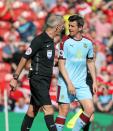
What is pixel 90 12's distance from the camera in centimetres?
1853

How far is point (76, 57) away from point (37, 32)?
25.5ft

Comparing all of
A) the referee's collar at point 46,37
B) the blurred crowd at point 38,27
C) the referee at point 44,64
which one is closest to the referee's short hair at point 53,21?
the referee at point 44,64

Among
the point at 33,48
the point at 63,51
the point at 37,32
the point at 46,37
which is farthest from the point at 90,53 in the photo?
the point at 37,32

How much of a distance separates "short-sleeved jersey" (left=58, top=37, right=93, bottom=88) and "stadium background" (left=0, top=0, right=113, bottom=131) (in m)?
3.24

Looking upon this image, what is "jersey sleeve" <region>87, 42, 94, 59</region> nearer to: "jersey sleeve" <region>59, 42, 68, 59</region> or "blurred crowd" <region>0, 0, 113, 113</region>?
"jersey sleeve" <region>59, 42, 68, 59</region>

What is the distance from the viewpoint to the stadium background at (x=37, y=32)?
14109mm

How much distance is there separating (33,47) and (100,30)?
338 inches

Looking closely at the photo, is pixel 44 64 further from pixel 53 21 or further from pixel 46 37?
pixel 53 21

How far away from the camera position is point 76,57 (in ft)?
33.8

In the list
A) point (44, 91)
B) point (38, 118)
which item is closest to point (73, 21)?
point (44, 91)

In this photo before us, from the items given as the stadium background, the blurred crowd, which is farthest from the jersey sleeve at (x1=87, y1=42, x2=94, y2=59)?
the blurred crowd

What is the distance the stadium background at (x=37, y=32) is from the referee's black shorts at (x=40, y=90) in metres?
3.28

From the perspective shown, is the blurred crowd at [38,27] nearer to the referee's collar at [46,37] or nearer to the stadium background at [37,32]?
the stadium background at [37,32]

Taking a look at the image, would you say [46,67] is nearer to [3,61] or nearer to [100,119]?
[100,119]
